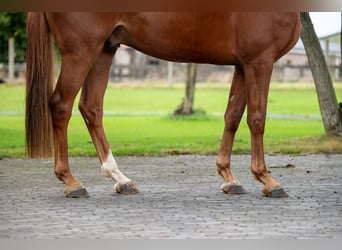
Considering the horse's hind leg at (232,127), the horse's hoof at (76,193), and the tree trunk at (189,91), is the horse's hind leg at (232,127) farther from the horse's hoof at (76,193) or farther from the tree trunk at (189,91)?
the tree trunk at (189,91)

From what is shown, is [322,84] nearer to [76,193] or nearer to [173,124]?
[173,124]

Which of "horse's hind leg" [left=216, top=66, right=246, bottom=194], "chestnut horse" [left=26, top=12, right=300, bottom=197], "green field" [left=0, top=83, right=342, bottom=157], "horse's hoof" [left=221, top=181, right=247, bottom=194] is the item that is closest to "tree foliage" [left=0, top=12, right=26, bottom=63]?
"green field" [left=0, top=83, right=342, bottom=157]

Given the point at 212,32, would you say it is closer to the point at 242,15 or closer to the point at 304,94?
the point at 242,15

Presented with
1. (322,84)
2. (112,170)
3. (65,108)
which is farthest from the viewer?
(322,84)

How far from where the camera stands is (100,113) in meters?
7.20

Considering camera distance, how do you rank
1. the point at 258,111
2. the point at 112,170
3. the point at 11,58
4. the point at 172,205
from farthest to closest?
the point at 11,58
the point at 112,170
the point at 258,111
the point at 172,205

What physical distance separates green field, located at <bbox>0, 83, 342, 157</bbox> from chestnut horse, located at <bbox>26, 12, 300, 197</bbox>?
376 centimetres

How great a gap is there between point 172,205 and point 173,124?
9390mm

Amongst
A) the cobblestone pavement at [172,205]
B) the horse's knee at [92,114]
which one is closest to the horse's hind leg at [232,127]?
the cobblestone pavement at [172,205]

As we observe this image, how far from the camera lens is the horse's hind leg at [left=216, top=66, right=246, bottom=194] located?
Answer: 284 inches

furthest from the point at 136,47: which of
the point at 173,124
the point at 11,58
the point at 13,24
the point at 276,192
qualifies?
the point at 11,58

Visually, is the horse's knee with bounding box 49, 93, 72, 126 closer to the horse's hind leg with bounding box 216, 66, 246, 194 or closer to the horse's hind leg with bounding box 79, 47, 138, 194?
the horse's hind leg with bounding box 79, 47, 138, 194

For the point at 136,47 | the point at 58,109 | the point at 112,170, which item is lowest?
the point at 112,170

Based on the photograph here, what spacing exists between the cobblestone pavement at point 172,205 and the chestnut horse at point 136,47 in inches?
13.4
